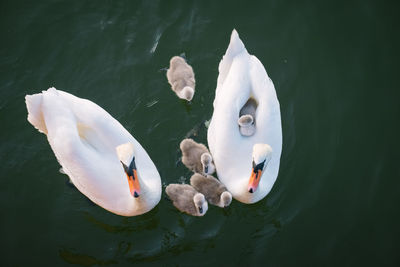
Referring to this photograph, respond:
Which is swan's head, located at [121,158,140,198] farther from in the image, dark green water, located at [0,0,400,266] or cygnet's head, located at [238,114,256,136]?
cygnet's head, located at [238,114,256,136]

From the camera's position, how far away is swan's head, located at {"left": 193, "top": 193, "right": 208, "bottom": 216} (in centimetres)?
566

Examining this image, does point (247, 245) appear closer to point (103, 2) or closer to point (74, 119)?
point (74, 119)

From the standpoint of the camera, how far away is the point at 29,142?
6793mm

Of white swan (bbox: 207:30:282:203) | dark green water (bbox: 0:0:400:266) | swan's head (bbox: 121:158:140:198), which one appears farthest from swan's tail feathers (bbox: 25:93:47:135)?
white swan (bbox: 207:30:282:203)

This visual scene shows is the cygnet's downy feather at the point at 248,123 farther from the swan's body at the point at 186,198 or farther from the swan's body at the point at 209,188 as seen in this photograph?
the swan's body at the point at 186,198

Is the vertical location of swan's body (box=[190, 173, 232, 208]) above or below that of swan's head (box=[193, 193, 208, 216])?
above

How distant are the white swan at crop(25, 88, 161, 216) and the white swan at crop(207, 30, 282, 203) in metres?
1.02

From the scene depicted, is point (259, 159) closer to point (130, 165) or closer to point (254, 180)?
point (254, 180)

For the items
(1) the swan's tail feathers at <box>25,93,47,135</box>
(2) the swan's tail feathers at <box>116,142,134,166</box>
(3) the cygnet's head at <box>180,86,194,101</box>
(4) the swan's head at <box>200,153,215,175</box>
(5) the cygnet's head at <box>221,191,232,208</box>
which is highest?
(3) the cygnet's head at <box>180,86,194,101</box>

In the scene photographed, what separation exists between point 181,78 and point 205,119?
→ 0.76 meters

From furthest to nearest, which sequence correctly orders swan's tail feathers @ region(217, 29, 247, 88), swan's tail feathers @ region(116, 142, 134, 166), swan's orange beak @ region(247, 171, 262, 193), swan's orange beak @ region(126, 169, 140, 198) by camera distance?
swan's tail feathers @ region(217, 29, 247, 88) < swan's orange beak @ region(247, 171, 262, 193) < swan's orange beak @ region(126, 169, 140, 198) < swan's tail feathers @ region(116, 142, 134, 166)

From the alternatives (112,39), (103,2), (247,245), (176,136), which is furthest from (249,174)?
(103,2)

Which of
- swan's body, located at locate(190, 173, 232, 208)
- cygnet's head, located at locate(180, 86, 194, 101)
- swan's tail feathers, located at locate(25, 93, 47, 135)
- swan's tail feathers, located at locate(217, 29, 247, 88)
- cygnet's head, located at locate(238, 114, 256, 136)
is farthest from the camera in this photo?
cygnet's head, located at locate(180, 86, 194, 101)

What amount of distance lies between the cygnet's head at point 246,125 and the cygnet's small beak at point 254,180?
27.4 inches
